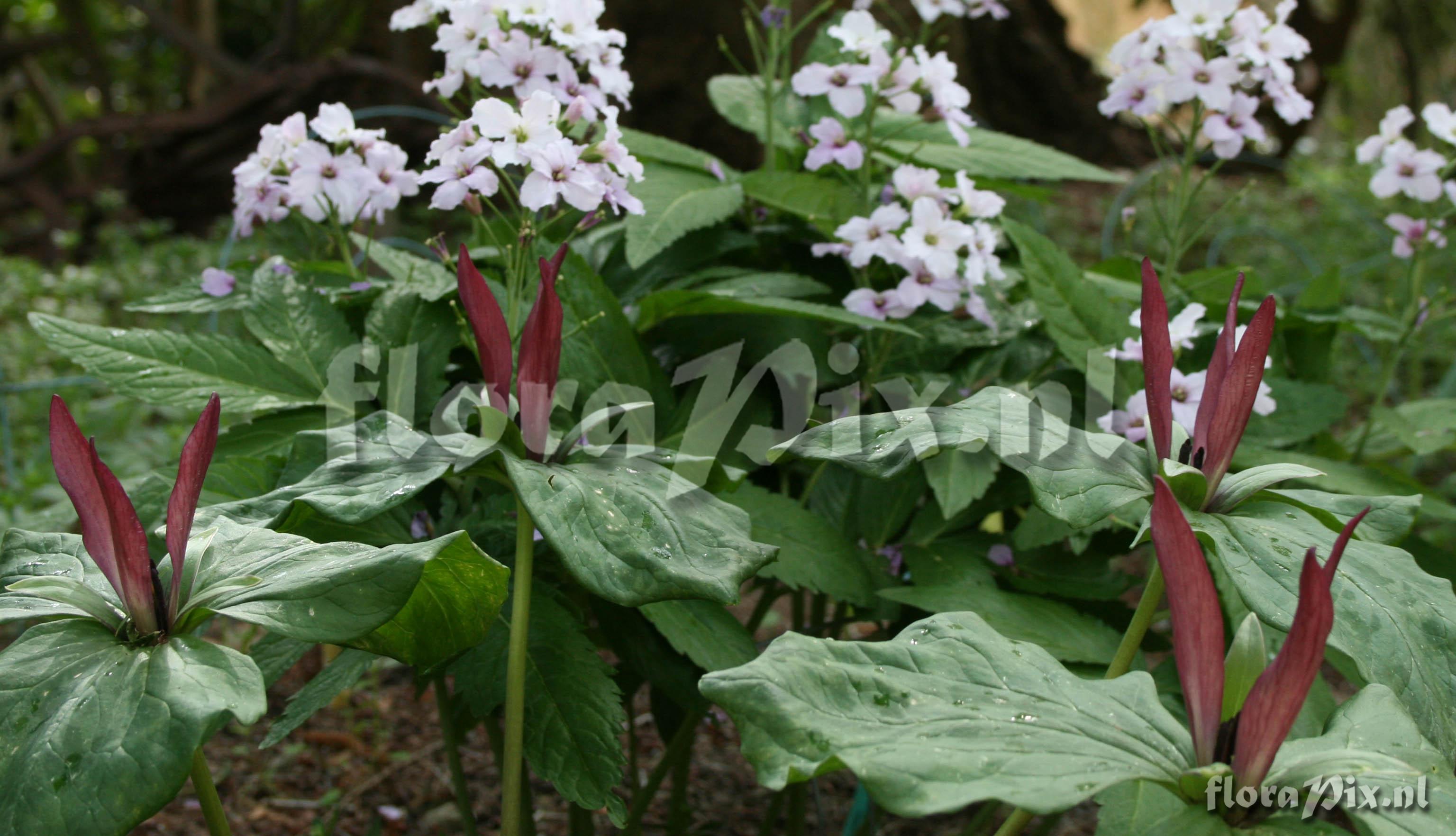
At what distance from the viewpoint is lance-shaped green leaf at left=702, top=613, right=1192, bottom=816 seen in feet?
1.92

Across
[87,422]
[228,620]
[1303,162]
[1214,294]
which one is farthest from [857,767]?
[1303,162]

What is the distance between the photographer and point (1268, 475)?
84 cm

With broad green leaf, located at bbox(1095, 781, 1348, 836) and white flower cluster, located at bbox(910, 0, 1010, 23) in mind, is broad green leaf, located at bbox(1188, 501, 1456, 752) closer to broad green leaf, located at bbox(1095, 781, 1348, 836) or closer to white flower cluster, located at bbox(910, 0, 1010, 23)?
broad green leaf, located at bbox(1095, 781, 1348, 836)

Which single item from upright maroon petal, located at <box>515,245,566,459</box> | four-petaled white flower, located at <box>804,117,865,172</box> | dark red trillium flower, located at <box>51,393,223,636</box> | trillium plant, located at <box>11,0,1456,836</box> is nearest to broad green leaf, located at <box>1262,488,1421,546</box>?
trillium plant, located at <box>11,0,1456,836</box>

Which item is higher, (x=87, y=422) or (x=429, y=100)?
(x=429, y=100)

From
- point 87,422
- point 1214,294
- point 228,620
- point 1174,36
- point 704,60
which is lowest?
point 228,620

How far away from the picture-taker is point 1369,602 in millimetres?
768

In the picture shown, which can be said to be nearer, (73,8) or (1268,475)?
(1268,475)

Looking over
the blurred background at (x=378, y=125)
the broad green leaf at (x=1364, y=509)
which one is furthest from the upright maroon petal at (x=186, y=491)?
Result: the blurred background at (x=378, y=125)

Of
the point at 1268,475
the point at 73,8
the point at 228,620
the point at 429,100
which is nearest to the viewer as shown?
the point at 1268,475

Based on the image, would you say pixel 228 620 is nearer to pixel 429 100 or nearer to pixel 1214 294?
pixel 1214 294

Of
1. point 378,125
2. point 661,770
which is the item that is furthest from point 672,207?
point 378,125

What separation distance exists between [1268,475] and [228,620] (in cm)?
204

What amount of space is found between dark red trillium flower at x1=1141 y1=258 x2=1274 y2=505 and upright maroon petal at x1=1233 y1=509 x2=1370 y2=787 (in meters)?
0.20
